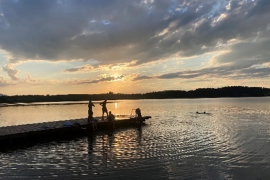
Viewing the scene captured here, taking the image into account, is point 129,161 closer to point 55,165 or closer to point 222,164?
point 55,165

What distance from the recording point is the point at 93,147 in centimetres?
2011

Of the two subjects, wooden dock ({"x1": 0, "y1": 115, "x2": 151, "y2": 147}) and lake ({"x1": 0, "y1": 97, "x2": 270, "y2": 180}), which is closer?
lake ({"x1": 0, "y1": 97, "x2": 270, "y2": 180})

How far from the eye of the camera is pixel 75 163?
1491 cm

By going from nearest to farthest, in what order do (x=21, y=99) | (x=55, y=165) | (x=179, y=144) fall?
(x=55, y=165) → (x=179, y=144) → (x=21, y=99)

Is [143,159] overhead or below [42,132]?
below

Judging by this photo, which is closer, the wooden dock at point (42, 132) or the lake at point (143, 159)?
the lake at point (143, 159)

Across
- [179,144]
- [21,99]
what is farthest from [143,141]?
[21,99]

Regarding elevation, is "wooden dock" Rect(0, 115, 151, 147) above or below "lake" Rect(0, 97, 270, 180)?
above

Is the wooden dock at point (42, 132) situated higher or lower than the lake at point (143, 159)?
higher

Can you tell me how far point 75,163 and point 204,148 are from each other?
9.15m

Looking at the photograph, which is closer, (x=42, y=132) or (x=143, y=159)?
(x=143, y=159)

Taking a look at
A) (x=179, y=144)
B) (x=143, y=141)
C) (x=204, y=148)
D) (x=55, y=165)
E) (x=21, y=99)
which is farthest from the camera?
(x=21, y=99)

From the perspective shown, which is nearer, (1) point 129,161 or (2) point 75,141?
(1) point 129,161

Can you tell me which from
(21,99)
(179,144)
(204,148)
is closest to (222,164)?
(204,148)
